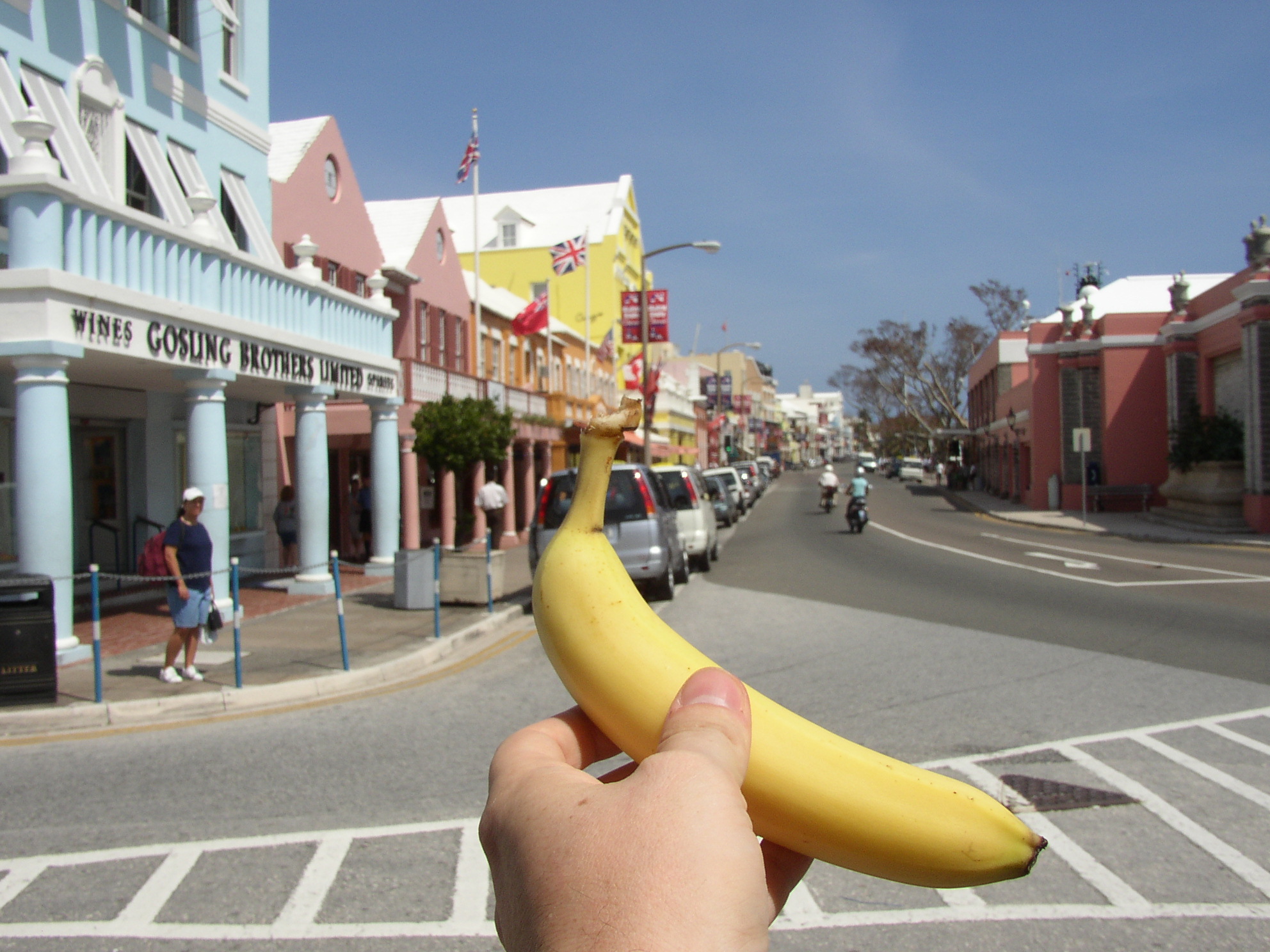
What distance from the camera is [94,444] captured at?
50.3 ft

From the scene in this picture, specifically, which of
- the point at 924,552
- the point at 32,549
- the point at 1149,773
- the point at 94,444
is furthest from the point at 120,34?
the point at 924,552

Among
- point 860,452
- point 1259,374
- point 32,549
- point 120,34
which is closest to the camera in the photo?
point 32,549

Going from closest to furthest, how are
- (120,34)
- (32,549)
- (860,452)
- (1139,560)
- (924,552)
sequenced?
(32,549), (120,34), (1139,560), (924,552), (860,452)

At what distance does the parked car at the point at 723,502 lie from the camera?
Answer: 29.7 meters

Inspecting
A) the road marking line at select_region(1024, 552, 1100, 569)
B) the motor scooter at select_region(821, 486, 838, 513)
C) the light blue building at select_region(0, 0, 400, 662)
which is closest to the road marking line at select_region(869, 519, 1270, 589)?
the road marking line at select_region(1024, 552, 1100, 569)

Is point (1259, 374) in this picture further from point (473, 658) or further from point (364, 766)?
point (364, 766)

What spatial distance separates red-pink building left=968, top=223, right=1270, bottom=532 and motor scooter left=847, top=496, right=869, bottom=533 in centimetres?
980

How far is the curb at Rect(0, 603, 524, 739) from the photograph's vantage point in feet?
26.1

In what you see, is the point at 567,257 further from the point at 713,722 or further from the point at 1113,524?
the point at 713,722

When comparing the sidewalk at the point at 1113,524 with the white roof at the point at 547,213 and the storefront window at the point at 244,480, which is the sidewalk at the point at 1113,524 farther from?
the white roof at the point at 547,213

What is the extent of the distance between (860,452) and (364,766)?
559ft

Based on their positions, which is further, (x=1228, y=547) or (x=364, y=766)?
(x=1228, y=547)

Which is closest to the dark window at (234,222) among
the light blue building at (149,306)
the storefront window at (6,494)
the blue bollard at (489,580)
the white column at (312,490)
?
the light blue building at (149,306)

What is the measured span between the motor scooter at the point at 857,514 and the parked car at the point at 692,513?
23.1 feet
